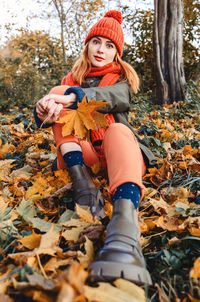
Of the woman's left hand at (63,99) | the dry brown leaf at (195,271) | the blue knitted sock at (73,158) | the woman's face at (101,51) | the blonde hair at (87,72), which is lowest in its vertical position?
the dry brown leaf at (195,271)

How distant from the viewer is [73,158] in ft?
4.57

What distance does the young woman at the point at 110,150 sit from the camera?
0.80 meters

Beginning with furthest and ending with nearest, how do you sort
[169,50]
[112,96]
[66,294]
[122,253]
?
1. [169,50]
2. [112,96]
3. [122,253]
4. [66,294]

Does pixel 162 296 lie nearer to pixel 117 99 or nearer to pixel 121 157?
pixel 121 157

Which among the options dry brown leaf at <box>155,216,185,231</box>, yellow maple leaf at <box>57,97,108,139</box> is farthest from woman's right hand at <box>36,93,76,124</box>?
dry brown leaf at <box>155,216,185,231</box>

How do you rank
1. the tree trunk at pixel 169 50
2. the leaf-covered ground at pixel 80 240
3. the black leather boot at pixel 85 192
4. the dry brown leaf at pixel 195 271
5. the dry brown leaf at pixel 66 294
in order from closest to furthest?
the dry brown leaf at pixel 66 294 < the leaf-covered ground at pixel 80 240 < the dry brown leaf at pixel 195 271 < the black leather boot at pixel 85 192 < the tree trunk at pixel 169 50

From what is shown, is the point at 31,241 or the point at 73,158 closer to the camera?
the point at 31,241

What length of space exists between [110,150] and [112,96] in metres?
0.48

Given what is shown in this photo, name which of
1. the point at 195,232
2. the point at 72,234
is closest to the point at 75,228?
the point at 72,234

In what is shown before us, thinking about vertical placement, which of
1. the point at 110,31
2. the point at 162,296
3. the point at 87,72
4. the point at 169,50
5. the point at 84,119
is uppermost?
the point at 169,50

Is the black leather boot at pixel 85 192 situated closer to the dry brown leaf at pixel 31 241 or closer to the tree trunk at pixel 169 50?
the dry brown leaf at pixel 31 241

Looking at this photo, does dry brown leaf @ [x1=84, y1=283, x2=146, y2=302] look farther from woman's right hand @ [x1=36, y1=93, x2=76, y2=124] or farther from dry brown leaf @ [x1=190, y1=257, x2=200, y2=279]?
woman's right hand @ [x1=36, y1=93, x2=76, y2=124]

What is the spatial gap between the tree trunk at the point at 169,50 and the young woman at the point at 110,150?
2.77m

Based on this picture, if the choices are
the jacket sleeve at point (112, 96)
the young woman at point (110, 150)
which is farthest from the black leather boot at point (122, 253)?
the jacket sleeve at point (112, 96)
